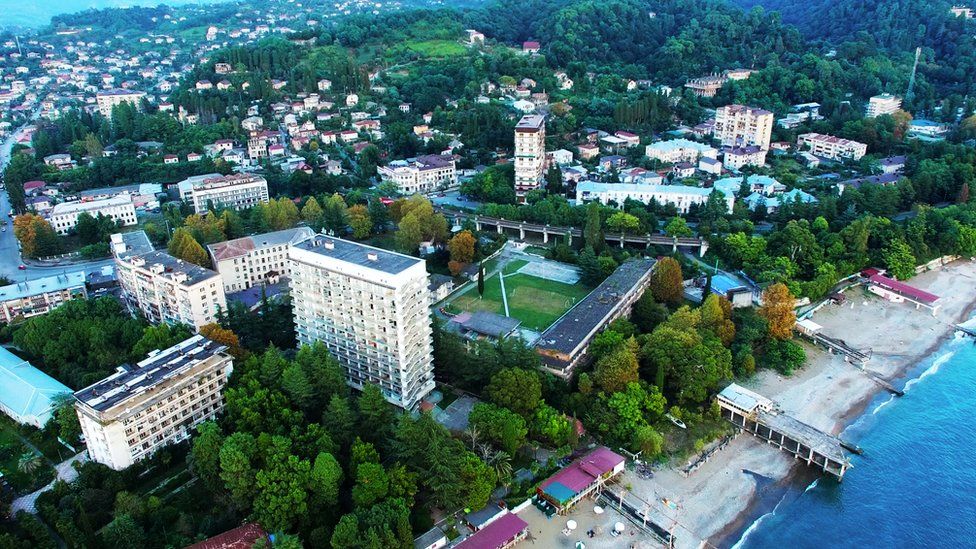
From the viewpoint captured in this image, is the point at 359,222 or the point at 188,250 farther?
the point at 359,222

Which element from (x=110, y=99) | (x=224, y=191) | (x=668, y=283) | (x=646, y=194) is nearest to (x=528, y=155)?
(x=646, y=194)

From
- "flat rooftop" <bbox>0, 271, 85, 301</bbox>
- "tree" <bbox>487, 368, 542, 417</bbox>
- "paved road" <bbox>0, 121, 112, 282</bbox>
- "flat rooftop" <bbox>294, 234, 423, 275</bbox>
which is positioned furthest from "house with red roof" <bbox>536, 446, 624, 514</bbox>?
"paved road" <bbox>0, 121, 112, 282</bbox>

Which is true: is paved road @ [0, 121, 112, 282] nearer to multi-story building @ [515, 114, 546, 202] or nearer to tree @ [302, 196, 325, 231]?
tree @ [302, 196, 325, 231]

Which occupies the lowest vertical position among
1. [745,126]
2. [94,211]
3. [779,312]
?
[779,312]

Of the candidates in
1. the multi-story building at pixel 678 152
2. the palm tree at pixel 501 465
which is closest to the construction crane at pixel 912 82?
the multi-story building at pixel 678 152

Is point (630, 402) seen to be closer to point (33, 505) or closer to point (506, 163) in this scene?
point (33, 505)

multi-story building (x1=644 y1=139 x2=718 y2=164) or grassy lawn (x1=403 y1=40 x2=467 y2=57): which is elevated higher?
grassy lawn (x1=403 y1=40 x2=467 y2=57)

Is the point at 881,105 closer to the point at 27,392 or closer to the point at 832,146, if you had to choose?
the point at 832,146
